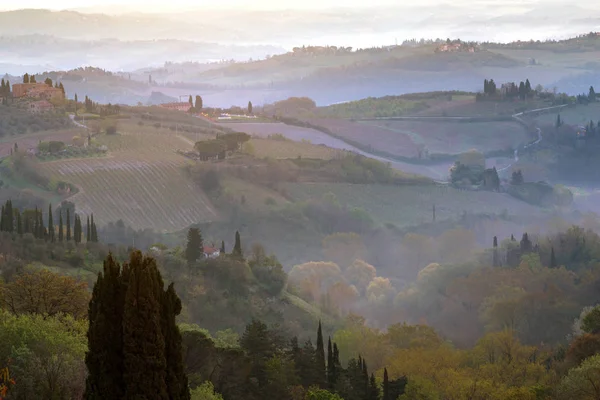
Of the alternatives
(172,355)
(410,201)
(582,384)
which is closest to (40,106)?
(410,201)

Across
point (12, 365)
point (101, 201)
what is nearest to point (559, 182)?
point (101, 201)

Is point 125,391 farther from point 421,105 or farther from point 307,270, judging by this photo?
point 421,105

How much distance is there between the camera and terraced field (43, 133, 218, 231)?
106 metres

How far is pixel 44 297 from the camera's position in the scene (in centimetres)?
4012

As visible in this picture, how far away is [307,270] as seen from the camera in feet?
331

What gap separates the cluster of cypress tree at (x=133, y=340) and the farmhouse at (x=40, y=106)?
321 feet

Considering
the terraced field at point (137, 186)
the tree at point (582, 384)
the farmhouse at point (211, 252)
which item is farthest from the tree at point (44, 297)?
the terraced field at point (137, 186)

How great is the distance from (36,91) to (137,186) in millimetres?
23159

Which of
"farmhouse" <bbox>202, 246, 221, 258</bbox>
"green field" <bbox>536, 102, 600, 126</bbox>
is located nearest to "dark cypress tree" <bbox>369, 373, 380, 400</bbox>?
"farmhouse" <bbox>202, 246, 221, 258</bbox>

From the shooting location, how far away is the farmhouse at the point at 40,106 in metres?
125

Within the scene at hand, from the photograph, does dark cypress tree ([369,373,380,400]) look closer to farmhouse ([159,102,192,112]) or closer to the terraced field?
the terraced field

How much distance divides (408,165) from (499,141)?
1734 cm

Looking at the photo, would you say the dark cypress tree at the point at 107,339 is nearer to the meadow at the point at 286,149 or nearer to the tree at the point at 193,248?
the tree at the point at 193,248

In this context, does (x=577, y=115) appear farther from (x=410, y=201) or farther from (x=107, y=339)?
(x=107, y=339)
